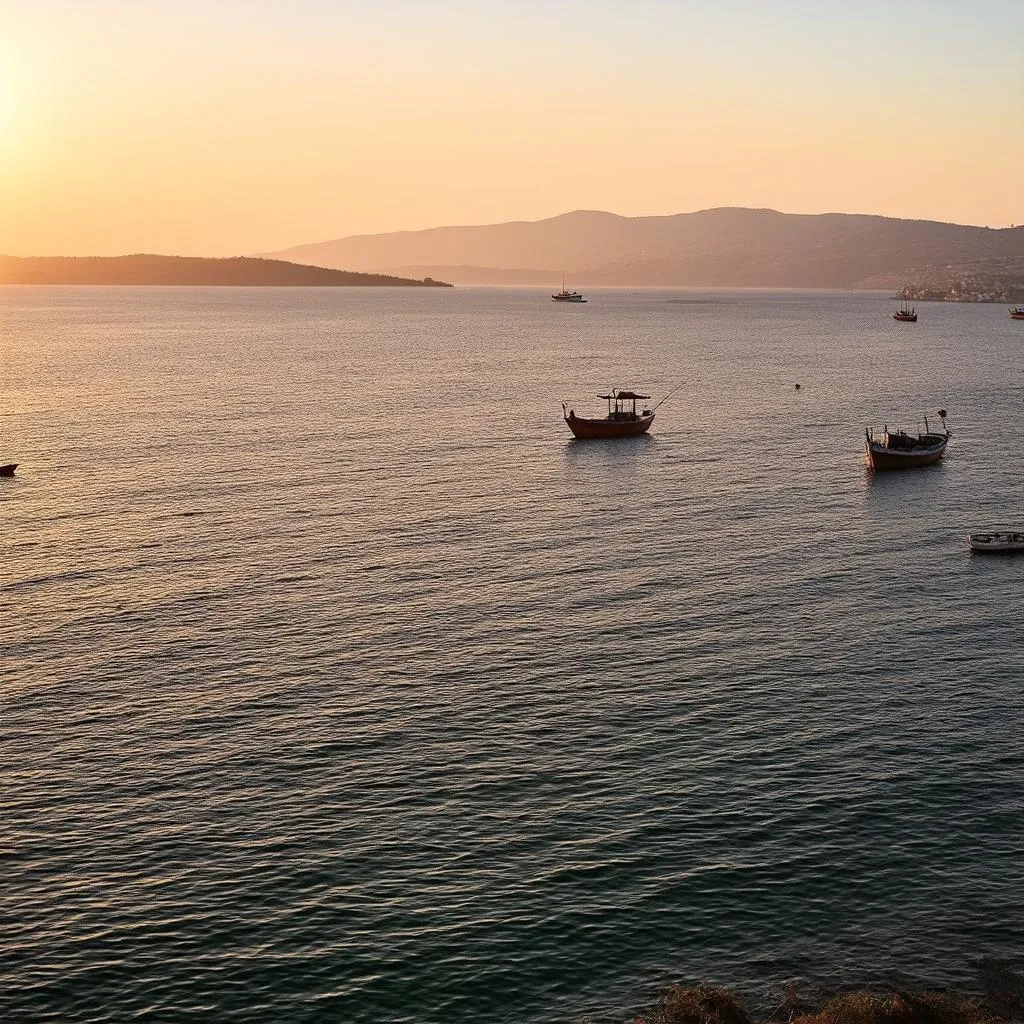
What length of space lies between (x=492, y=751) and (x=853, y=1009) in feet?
75.0

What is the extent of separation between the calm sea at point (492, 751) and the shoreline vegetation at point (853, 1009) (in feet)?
4.00

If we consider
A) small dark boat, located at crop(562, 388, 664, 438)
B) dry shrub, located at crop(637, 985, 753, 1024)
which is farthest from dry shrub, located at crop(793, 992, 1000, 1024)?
small dark boat, located at crop(562, 388, 664, 438)

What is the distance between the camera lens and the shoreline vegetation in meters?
37.0

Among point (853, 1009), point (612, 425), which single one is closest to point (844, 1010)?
point (853, 1009)

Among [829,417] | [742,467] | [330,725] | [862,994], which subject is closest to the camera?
[862,994]

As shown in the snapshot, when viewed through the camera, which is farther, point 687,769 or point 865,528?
point 865,528

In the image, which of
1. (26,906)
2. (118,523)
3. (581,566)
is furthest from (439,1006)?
(118,523)

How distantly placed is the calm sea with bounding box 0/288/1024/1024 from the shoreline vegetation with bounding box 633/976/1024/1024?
122 cm

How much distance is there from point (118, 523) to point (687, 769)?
59.9m

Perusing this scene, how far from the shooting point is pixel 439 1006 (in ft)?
128

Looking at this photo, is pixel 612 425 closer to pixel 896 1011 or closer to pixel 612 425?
pixel 612 425

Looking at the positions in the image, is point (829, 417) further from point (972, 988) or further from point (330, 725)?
point (972, 988)

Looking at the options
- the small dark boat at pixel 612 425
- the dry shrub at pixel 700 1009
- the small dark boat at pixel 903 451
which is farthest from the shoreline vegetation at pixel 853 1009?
the small dark boat at pixel 612 425

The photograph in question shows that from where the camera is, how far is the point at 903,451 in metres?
129
